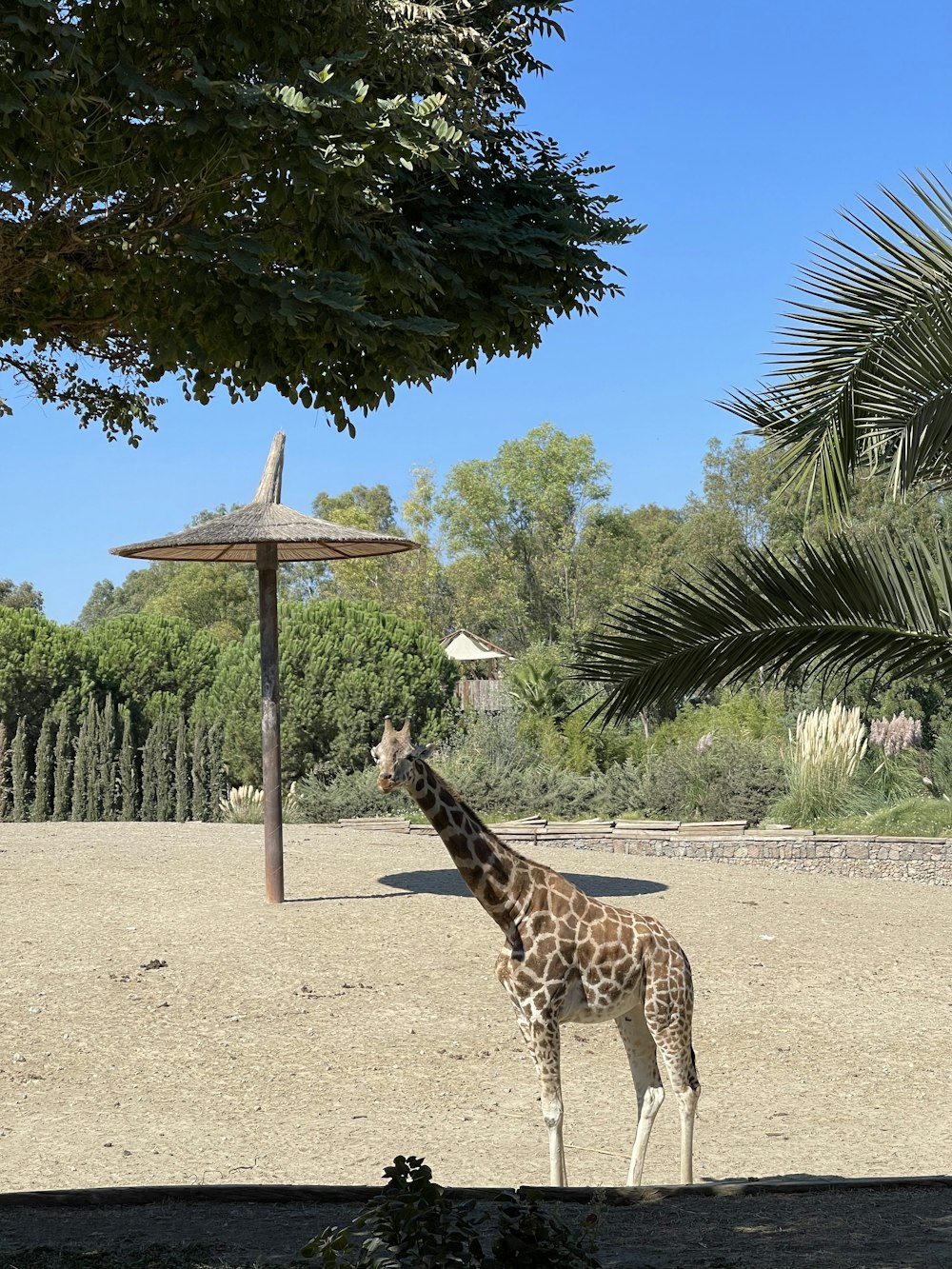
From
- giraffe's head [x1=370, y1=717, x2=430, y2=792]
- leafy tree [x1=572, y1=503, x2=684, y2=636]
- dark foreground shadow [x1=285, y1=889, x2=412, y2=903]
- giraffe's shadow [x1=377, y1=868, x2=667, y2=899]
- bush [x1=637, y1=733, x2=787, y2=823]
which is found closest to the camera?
giraffe's head [x1=370, y1=717, x2=430, y2=792]

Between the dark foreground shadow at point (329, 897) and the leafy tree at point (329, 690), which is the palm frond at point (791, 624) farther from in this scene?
the leafy tree at point (329, 690)

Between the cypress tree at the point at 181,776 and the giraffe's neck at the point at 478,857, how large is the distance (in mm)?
14202

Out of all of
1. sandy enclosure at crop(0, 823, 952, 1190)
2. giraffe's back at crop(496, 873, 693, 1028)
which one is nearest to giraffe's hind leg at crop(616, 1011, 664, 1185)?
giraffe's back at crop(496, 873, 693, 1028)

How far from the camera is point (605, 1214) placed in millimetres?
5176

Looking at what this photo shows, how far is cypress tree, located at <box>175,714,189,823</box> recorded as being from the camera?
19.7 metres

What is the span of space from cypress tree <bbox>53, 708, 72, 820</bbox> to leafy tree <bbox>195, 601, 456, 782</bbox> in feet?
7.61

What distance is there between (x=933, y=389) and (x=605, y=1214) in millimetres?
4100

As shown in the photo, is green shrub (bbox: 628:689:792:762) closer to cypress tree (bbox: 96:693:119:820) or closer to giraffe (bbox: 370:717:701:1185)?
cypress tree (bbox: 96:693:119:820)

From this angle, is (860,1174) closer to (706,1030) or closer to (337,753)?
(706,1030)

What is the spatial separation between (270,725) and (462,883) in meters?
2.31

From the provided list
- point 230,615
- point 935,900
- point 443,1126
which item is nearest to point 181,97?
point 443,1126

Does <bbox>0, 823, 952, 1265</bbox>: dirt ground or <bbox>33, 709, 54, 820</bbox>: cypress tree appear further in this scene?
<bbox>33, 709, 54, 820</bbox>: cypress tree

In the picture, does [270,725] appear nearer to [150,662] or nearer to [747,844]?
[747,844]

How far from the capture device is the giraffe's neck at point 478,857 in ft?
19.5
